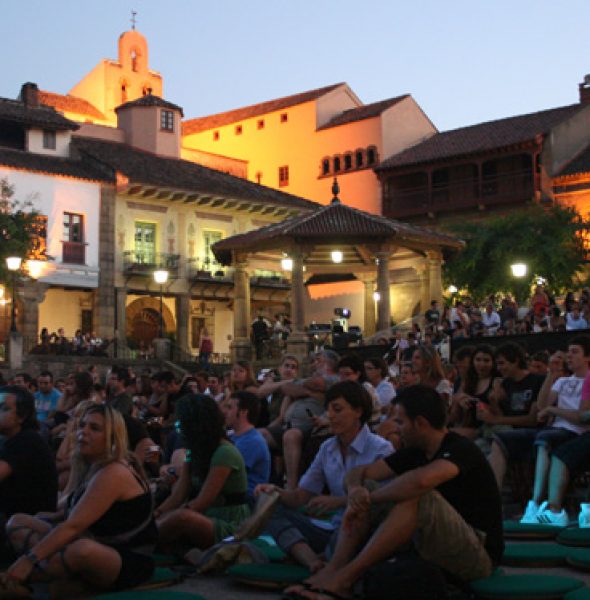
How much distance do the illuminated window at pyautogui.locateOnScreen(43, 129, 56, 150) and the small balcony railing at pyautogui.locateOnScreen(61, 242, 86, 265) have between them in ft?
12.9

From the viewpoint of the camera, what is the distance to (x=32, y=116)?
3894 cm

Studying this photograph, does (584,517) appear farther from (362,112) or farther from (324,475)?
(362,112)

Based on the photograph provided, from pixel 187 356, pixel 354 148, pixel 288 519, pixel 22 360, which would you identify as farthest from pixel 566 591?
pixel 354 148

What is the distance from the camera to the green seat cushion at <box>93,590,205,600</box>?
5.90m

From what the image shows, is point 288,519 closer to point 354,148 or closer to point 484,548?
point 484,548

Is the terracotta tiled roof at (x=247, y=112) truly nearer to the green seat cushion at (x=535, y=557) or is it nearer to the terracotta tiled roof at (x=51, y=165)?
the terracotta tiled roof at (x=51, y=165)

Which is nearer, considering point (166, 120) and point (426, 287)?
point (426, 287)

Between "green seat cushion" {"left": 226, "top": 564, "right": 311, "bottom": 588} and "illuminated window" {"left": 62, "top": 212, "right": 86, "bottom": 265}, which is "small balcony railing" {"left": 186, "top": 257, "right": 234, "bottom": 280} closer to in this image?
"illuminated window" {"left": 62, "top": 212, "right": 86, "bottom": 265}

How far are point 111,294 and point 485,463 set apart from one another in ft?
112

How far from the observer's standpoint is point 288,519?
6754 mm

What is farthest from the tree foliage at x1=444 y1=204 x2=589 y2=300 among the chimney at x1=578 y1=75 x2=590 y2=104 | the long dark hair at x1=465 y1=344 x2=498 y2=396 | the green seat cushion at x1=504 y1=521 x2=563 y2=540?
the green seat cushion at x1=504 y1=521 x2=563 y2=540

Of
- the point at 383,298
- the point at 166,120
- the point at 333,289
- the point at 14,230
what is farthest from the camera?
the point at 166,120

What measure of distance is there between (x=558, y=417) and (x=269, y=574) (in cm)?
389

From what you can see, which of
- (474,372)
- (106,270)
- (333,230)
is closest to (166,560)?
(474,372)
